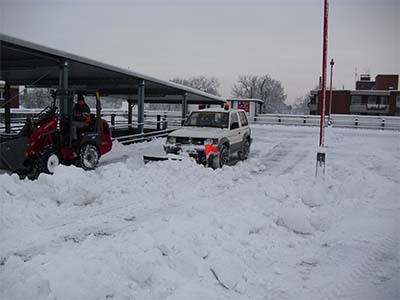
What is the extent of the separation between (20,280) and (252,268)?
2711 millimetres

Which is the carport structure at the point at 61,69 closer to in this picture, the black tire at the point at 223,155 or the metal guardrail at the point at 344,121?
the black tire at the point at 223,155

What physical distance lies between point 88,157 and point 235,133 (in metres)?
4.85

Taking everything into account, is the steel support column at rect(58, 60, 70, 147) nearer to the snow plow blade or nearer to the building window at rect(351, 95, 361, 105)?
the snow plow blade

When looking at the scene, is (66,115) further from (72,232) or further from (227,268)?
(227,268)

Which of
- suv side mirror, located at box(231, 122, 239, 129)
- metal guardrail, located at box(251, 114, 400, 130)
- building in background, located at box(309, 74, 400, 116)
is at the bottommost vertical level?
suv side mirror, located at box(231, 122, 239, 129)

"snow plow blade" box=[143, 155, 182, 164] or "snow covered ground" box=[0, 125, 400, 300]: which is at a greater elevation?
"snow plow blade" box=[143, 155, 182, 164]

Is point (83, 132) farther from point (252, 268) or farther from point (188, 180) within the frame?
point (252, 268)

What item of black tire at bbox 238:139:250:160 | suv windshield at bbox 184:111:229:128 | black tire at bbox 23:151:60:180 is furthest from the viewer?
black tire at bbox 238:139:250:160

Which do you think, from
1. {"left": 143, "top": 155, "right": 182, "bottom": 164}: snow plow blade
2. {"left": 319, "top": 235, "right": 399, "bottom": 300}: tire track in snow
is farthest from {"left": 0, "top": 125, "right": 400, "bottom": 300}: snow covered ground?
{"left": 143, "top": 155, "right": 182, "bottom": 164}: snow plow blade

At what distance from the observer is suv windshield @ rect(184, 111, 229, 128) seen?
1238 centimetres

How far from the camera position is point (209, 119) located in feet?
41.2

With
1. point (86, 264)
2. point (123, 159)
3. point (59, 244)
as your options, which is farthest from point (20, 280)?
point (123, 159)

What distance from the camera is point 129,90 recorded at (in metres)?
22.8

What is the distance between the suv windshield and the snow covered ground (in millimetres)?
2521
